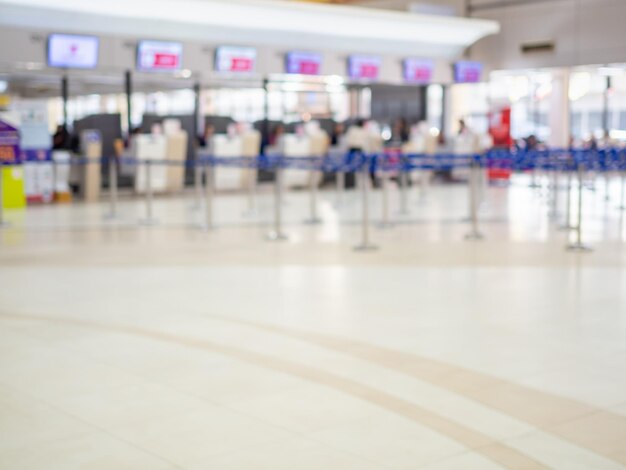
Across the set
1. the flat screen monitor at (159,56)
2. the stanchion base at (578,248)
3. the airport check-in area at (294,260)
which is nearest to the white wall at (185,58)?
the airport check-in area at (294,260)

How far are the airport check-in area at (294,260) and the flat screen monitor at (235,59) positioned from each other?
1.9 inches

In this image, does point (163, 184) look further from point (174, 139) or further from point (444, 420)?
point (444, 420)

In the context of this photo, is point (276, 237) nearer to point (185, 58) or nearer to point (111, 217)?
point (111, 217)

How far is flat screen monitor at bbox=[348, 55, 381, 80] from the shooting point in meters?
22.5

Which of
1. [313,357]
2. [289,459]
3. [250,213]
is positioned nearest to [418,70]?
[250,213]

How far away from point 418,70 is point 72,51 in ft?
29.6

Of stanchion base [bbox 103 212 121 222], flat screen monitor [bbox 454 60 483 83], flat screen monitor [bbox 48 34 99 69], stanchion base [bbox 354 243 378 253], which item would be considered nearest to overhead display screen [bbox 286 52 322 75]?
flat screen monitor [bbox 454 60 483 83]

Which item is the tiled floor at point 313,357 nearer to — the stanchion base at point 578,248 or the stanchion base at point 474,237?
the stanchion base at point 578,248

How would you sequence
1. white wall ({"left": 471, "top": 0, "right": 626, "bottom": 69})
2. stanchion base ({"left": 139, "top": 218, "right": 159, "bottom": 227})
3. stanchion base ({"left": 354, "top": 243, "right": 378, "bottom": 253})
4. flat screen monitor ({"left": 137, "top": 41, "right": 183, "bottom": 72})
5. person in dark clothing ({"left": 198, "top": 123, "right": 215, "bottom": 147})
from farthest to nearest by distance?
white wall ({"left": 471, "top": 0, "right": 626, "bottom": 69})
person in dark clothing ({"left": 198, "top": 123, "right": 215, "bottom": 147})
flat screen monitor ({"left": 137, "top": 41, "right": 183, "bottom": 72})
stanchion base ({"left": 139, "top": 218, "right": 159, "bottom": 227})
stanchion base ({"left": 354, "top": 243, "right": 378, "bottom": 253})

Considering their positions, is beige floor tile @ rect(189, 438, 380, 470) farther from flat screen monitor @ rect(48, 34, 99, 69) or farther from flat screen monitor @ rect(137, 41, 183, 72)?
flat screen monitor @ rect(137, 41, 183, 72)

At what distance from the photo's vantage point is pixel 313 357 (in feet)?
16.6

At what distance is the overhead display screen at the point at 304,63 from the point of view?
2142cm

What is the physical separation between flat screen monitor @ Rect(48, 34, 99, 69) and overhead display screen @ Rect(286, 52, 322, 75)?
465 cm

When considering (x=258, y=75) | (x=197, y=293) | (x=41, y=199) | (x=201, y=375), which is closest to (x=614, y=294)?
(x=197, y=293)
